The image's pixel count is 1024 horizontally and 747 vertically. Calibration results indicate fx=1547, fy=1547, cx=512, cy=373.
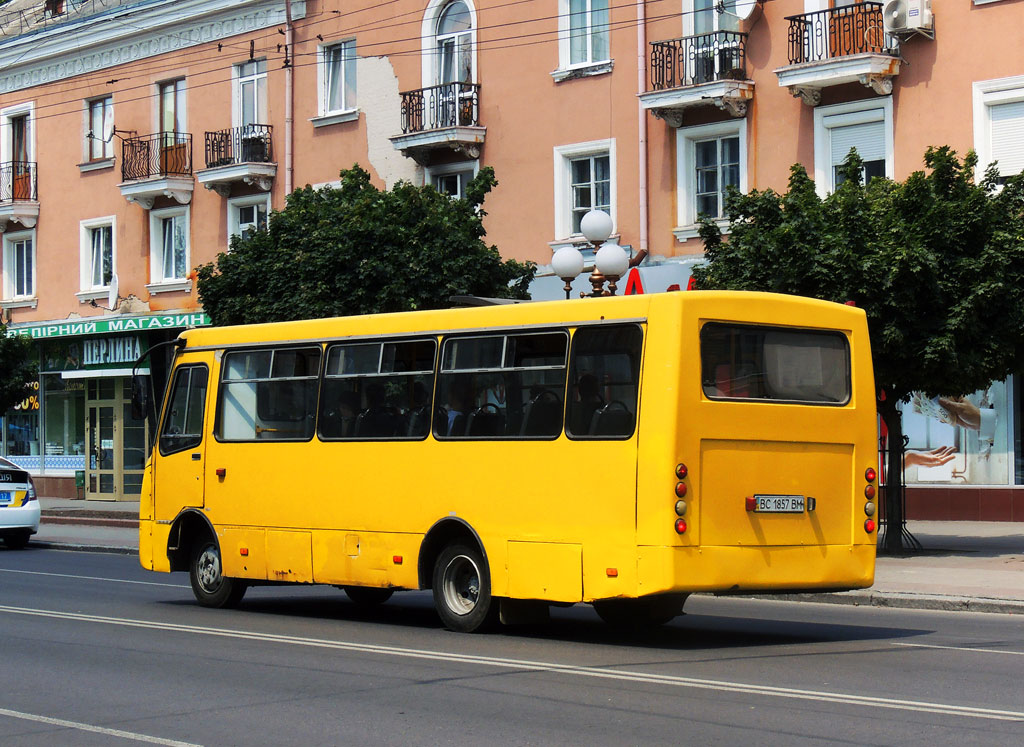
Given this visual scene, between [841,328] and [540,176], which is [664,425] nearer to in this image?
[841,328]

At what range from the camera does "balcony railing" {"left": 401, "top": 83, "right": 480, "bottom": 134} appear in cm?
3044

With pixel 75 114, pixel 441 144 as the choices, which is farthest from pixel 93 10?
pixel 441 144

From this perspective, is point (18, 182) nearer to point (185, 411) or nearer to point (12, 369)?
point (12, 369)

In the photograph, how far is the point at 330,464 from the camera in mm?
14328

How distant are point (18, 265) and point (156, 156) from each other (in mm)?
6906

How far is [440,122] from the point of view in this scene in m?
30.8

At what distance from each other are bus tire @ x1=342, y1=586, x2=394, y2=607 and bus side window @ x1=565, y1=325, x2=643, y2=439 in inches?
160

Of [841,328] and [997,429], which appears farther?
[997,429]

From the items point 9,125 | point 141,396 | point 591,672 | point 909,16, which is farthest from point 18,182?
point 591,672

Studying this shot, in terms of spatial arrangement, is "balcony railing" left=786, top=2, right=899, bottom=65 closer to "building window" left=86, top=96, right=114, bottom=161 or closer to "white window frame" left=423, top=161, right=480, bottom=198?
"white window frame" left=423, top=161, right=480, bottom=198

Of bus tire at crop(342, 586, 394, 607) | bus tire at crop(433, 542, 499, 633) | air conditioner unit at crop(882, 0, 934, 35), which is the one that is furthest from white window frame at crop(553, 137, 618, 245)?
bus tire at crop(433, 542, 499, 633)

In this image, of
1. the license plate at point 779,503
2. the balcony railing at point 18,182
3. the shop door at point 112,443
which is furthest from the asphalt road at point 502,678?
the balcony railing at point 18,182

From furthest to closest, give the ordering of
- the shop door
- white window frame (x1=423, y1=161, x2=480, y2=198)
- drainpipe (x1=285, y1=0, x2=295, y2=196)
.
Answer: the shop door, drainpipe (x1=285, y1=0, x2=295, y2=196), white window frame (x1=423, y1=161, x2=480, y2=198)

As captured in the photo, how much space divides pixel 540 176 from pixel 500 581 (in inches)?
700
